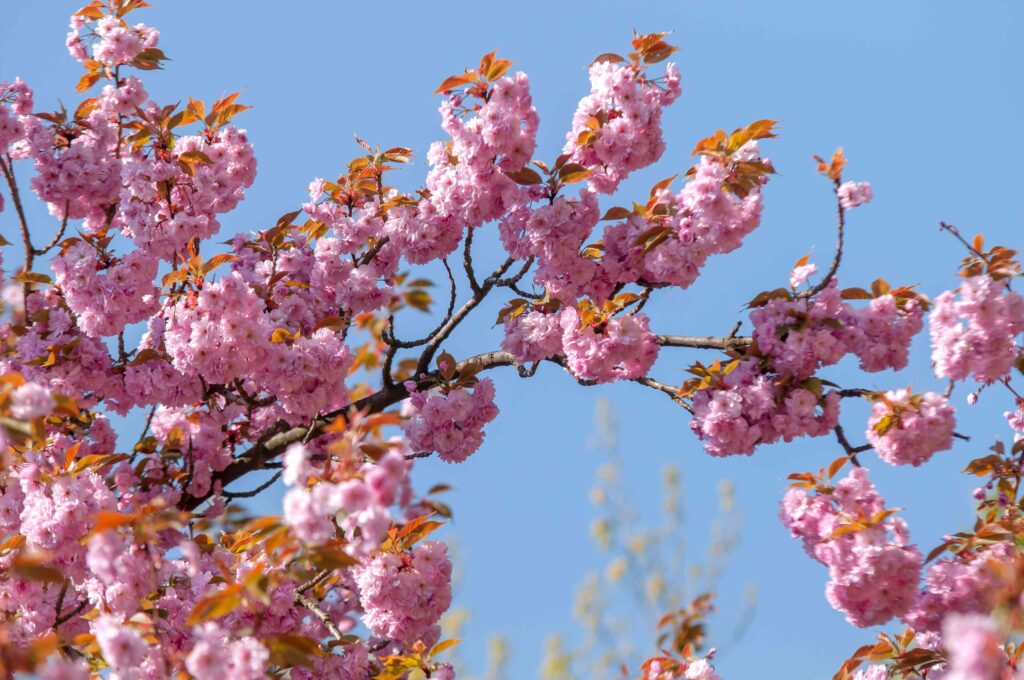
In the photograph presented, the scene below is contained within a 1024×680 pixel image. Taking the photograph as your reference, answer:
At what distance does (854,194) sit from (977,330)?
0.60m

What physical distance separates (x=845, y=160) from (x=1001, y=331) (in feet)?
2.51

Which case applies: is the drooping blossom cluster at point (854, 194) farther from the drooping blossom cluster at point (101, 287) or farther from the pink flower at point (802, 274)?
the drooping blossom cluster at point (101, 287)

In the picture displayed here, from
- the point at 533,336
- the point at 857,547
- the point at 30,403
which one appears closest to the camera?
the point at 30,403

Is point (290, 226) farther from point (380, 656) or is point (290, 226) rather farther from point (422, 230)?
point (380, 656)

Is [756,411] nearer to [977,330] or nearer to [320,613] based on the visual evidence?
[977,330]

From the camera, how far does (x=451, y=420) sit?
4.06m

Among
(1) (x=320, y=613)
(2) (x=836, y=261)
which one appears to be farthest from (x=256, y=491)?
(2) (x=836, y=261)

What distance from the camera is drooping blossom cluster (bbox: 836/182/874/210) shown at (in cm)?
360

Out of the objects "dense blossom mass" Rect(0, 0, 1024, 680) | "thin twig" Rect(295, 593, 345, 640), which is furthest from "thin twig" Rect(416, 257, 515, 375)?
"thin twig" Rect(295, 593, 345, 640)

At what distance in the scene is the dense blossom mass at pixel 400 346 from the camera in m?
3.37

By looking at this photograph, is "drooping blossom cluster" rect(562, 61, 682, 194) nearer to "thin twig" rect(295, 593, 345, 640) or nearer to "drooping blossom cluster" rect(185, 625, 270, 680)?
"thin twig" rect(295, 593, 345, 640)

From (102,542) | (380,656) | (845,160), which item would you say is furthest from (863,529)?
(102,542)

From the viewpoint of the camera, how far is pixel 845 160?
3.52m

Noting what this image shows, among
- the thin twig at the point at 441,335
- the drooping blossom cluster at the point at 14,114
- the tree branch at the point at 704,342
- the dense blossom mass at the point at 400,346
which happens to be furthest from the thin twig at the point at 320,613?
the drooping blossom cluster at the point at 14,114
